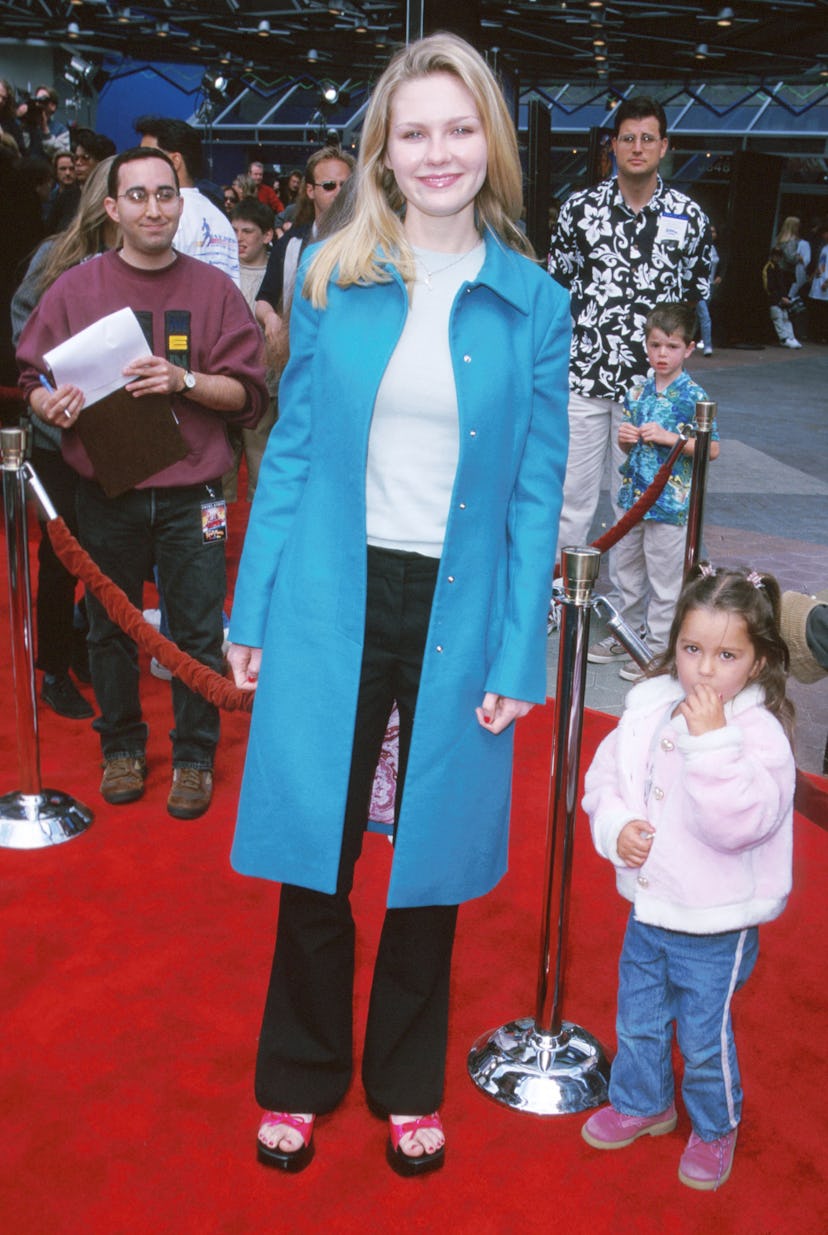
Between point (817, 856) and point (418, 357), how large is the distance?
2.19 metres

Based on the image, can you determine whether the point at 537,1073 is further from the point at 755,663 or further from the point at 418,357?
the point at 418,357

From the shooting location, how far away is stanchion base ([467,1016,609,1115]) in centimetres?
238

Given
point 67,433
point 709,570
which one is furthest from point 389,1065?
point 67,433

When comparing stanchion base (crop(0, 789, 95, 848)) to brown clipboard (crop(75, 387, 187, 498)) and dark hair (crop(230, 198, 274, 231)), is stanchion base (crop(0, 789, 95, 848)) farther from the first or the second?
dark hair (crop(230, 198, 274, 231))

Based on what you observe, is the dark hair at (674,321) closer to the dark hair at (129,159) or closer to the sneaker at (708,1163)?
the dark hair at (129,159)

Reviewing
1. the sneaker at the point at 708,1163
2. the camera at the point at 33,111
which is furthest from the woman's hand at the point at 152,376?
the camera at the point at 33,111

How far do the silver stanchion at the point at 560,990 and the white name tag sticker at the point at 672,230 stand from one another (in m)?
2.78

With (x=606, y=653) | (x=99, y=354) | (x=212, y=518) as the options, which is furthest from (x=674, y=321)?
(x=99, y=354)

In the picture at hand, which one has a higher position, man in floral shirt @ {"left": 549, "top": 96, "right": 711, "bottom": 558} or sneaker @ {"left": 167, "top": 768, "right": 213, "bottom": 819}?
man in floral shirt @ {"left": 549, "top": 96, "right": 711, "bottom": 558}

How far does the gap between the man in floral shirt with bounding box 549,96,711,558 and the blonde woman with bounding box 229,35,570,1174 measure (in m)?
2.79

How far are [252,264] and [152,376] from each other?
3.07 metres

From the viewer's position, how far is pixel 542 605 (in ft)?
6.63

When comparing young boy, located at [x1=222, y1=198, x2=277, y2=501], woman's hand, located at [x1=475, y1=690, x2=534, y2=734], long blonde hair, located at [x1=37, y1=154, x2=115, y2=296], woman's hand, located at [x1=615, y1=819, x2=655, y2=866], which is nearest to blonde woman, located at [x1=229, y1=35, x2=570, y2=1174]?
woman's hand, located at [x1=475, y1=690, x2=534, y2=734]

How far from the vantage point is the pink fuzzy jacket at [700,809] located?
6.32ft
